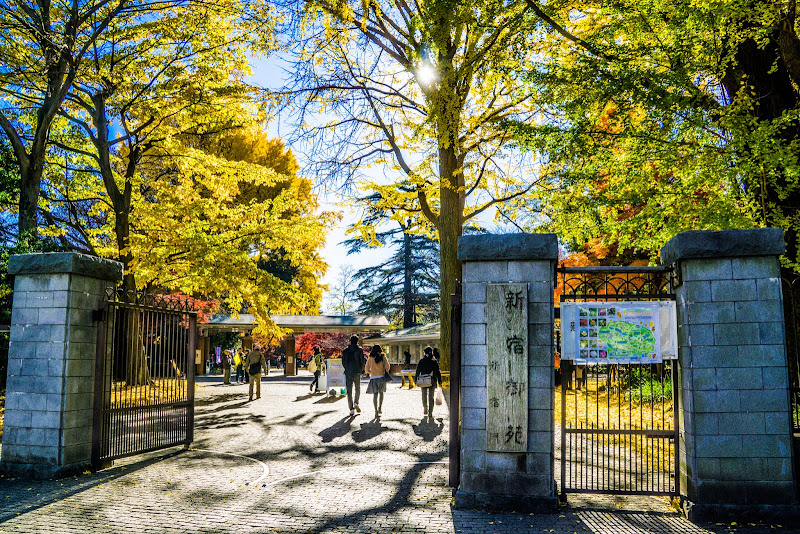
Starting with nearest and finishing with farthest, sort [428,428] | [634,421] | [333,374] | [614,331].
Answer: [614,331], [428,428], [634,421], [333,374]

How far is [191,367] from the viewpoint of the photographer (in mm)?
9969

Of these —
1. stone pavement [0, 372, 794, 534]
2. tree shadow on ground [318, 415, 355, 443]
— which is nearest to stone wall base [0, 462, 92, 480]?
stone pavement [0, 372, 794, 534]

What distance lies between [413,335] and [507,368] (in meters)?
30.2

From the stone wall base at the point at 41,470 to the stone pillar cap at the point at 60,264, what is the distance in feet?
8.21

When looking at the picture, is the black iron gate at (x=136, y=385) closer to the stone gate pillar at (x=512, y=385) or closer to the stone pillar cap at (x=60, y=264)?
the stone pillar cap at (x=60, y=264)

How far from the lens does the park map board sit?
21.6ft

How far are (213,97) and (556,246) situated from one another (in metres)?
14.1

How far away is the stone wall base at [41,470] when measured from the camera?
768 centimetres

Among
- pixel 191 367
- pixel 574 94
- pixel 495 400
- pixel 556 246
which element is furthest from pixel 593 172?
pixel 191 367

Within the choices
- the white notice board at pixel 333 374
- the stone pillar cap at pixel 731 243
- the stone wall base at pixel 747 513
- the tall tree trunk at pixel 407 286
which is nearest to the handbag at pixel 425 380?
the stone wall base at pixel 747 513

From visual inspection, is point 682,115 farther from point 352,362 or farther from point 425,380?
point 352,362

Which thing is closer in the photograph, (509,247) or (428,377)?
(509,247)

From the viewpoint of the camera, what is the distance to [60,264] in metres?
8.01

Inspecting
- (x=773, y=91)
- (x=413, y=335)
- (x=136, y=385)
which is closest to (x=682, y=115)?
(x=773, y=91)
